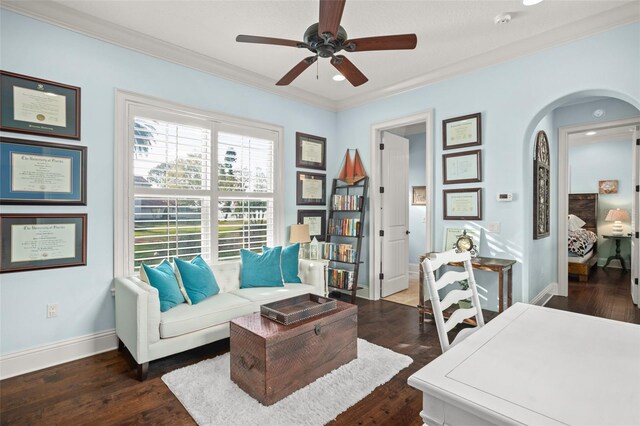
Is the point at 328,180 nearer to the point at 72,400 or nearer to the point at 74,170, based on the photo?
the point at 74,170

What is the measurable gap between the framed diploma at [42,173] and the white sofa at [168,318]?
0.86 m

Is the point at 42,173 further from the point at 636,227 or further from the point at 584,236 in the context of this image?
the point at 584,236

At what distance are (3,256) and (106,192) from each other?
84 cm

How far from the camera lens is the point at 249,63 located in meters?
3.66

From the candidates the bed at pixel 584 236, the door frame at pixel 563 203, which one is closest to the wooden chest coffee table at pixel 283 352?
the door frame at pixel 563 203

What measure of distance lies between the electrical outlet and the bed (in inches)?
270

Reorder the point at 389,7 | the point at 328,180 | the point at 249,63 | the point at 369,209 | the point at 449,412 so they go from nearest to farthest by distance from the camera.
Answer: the point at 449,412 → the point at 389,7 → the point at 249,63 → the point at 369,209 → the point at 328,180

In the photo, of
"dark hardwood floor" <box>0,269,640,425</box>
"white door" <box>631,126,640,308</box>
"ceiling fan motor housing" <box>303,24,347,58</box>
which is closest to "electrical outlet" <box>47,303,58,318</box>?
"dark hardwood floor" <box>0,269,640,425</box>

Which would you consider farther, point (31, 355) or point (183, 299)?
point (183, 299)

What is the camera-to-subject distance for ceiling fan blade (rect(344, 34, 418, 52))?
2260 millimetres

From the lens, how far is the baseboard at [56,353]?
250 cm

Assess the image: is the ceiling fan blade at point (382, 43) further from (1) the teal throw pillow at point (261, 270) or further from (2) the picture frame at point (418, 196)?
(2) the picture frame at point (418, 196)

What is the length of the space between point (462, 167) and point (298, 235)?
2121 millimetres

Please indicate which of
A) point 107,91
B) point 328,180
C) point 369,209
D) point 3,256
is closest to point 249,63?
point 107,91
